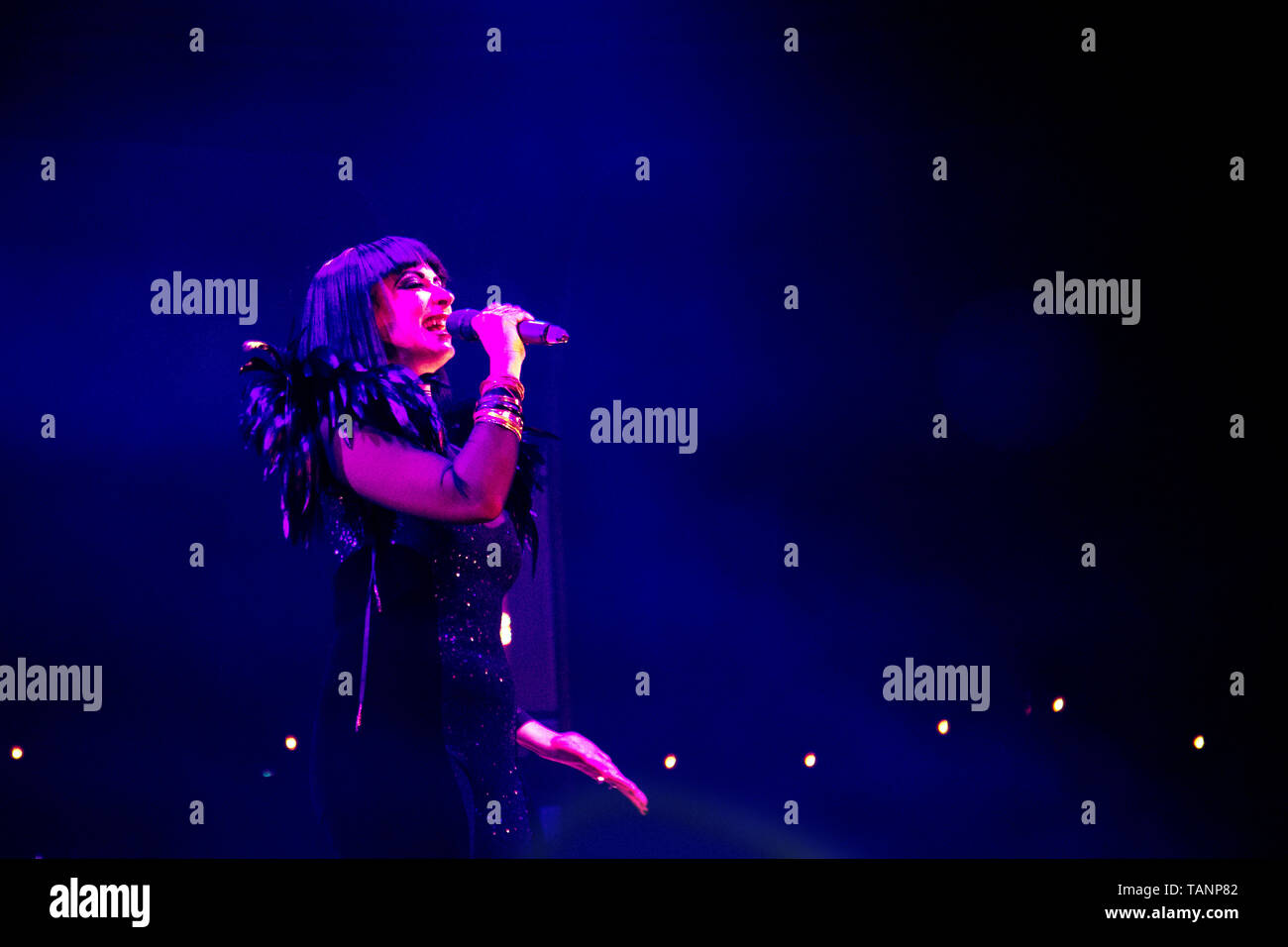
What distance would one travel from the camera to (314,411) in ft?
6.60

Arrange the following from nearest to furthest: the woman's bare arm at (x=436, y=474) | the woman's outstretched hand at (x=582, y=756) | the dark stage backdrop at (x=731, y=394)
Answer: the woman's bare arm at (x=436, y=474), the woman's outstretched hand at (x=582, y=756), the dark stage backdrop at (x=731, y=394)

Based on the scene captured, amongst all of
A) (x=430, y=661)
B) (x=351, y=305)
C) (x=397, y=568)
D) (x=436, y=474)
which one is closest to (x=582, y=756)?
(x=430, y=661)

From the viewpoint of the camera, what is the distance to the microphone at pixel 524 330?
7.05ft

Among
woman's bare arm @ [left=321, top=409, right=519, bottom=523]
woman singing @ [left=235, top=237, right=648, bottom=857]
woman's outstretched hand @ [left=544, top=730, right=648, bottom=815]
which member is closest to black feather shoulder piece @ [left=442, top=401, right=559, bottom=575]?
woman singing @ [left=235, top=237, right=648, bottom=857]

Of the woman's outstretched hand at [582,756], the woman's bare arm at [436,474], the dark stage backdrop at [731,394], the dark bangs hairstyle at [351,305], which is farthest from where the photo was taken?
the dark stage backdrop at [731,394]

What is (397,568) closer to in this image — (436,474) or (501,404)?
(436,474)

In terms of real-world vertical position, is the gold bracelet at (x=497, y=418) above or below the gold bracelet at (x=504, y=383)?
below

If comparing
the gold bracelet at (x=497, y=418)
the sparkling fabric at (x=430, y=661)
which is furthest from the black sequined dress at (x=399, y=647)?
the gold bracelet at (x=497, y=418)

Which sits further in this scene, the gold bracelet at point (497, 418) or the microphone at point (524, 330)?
the microphone at point (524, 330)

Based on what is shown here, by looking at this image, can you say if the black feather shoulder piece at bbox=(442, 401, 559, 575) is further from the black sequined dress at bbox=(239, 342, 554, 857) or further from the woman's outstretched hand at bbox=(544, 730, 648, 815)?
the woman's outstretched hand at bbox=(544, 730, 648, 815)

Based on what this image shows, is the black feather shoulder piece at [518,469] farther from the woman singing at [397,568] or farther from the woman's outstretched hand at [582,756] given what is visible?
the woman's outstretched hand at [582,756]

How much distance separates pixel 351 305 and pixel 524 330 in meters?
0.33
